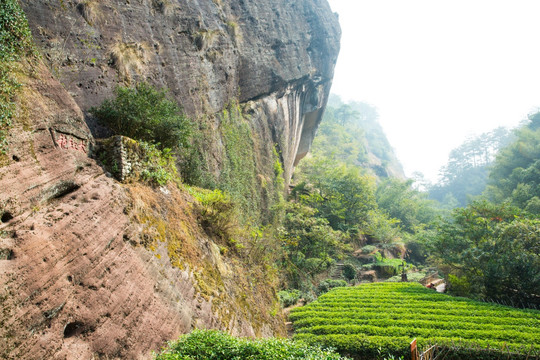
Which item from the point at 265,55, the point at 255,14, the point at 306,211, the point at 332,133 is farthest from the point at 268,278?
the point at 332,133

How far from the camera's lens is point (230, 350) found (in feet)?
14.7

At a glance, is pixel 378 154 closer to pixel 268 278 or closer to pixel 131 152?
pixel 268 278

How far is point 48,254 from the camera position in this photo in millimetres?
3805

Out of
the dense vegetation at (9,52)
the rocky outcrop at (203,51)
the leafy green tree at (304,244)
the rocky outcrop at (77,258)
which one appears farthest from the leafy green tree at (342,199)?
the dense vegetation at (9,52)

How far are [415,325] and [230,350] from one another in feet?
29.4

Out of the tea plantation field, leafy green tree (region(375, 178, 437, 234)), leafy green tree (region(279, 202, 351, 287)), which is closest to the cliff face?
the tea plantation field

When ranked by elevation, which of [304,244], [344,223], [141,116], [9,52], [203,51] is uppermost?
[203,51]

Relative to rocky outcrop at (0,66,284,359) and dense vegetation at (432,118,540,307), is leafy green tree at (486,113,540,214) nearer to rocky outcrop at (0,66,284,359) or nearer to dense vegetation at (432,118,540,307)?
dense vegetation at (432,118,540,307)

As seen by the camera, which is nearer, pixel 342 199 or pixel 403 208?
pixel 342 199

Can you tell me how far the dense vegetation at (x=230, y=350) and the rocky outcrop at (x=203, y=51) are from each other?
21.8ft

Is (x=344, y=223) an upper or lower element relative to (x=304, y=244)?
lower

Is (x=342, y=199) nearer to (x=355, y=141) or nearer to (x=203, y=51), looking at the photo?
(x=203, y=51)

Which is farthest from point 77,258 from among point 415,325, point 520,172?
Answer: point 520,172

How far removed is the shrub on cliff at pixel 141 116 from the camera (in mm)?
7355
